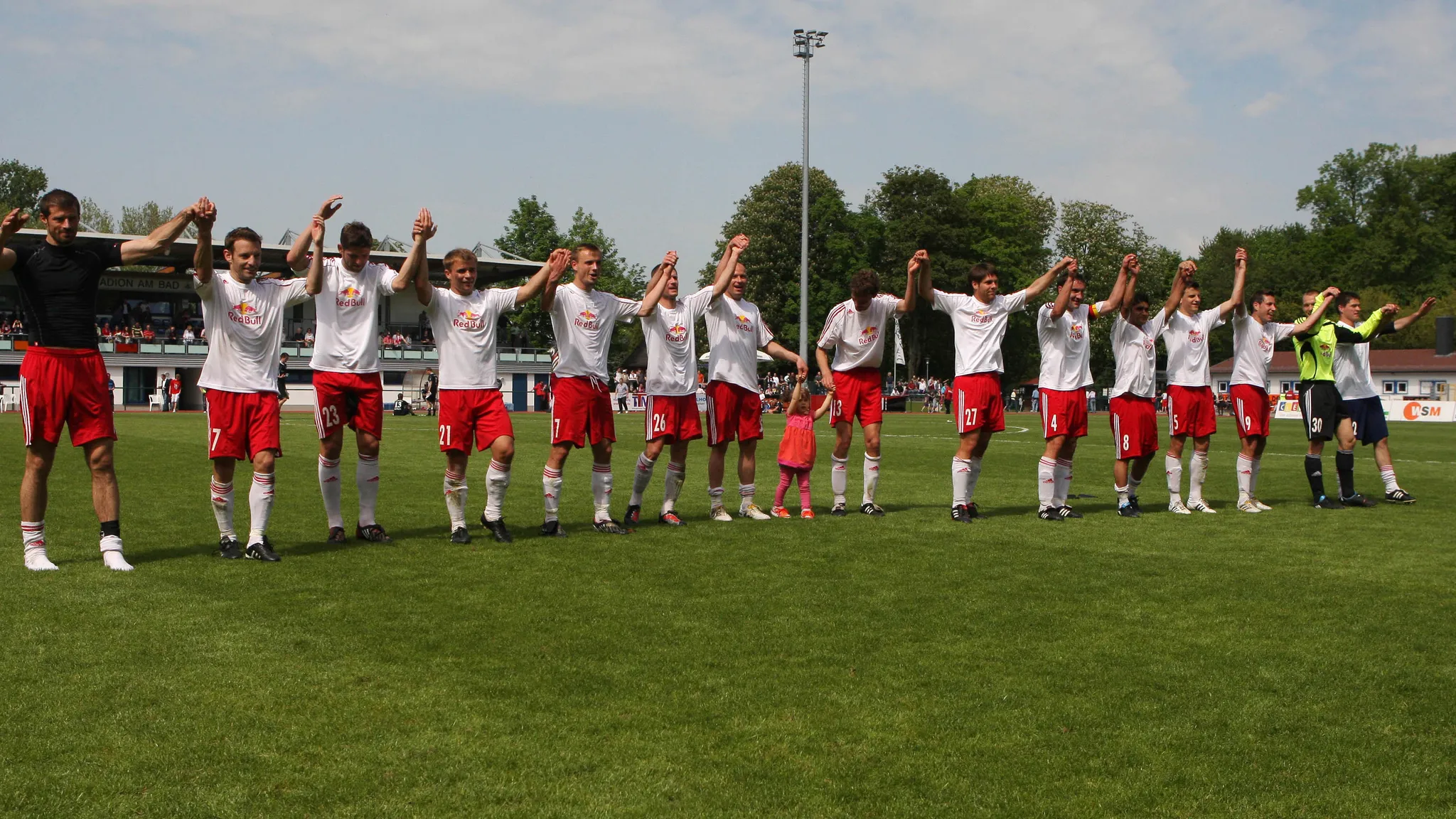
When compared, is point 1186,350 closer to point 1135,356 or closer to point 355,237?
point 1135,356

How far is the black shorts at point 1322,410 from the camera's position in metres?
12.6

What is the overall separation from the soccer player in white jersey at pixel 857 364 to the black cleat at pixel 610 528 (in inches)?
83.8

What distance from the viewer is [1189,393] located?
1189cm

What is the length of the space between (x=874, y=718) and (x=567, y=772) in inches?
48.1

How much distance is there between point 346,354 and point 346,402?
347 millimetres

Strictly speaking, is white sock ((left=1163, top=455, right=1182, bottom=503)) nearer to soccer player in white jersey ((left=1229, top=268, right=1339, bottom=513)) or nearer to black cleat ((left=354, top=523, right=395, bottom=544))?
soccer player in white jersey ((left=1229, top=268, right=1339, bottom=513))

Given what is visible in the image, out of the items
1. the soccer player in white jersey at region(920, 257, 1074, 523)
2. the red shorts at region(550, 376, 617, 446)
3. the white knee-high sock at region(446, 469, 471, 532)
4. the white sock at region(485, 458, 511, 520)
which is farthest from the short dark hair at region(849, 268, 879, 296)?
the white knee-high sock at region(446, 469, 471, 532)

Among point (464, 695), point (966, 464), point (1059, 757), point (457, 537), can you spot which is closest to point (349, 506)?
point (457, 537)

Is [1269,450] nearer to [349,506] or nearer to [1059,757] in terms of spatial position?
[349,506]

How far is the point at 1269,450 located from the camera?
2278cm

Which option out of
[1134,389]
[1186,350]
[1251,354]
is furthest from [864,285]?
[1251,354]

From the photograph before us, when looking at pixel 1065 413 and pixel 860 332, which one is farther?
pixel 1065 413

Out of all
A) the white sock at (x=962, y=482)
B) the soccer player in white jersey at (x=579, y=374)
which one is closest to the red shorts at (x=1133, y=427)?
the white sock at (x=962, y=482)

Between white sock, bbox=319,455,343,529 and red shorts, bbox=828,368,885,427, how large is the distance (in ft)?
14.1
